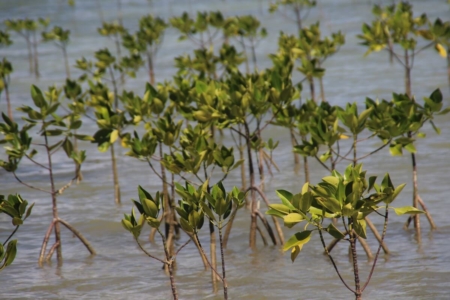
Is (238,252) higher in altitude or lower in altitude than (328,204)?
lower

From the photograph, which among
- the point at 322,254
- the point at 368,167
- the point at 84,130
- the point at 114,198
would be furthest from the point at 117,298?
the point at 84,130

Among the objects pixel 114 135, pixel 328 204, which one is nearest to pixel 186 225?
pixel 328 204

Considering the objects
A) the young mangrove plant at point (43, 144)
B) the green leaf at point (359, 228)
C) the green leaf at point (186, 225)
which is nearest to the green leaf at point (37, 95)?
the young mangrove plant at point (43, 144)

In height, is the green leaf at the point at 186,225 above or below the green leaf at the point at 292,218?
below

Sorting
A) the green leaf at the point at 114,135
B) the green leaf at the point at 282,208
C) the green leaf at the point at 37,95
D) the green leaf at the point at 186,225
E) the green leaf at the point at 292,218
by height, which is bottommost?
the green leaf at the point at 186,225

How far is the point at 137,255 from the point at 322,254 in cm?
121

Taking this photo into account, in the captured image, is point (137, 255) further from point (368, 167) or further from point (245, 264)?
point (368, 167)

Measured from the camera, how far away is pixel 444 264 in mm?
4582

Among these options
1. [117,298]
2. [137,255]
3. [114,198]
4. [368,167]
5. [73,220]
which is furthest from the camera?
[368,167]

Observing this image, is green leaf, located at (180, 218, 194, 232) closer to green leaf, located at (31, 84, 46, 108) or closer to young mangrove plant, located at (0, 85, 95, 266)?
young mangrove plant, located at (0, 85, 95, 266)

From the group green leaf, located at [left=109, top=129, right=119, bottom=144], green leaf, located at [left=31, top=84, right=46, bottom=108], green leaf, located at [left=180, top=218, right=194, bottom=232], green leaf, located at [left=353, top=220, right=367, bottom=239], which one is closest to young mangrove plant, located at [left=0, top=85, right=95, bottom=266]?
green leaf, located at [left=31, top=84, right=46, bottom=108]

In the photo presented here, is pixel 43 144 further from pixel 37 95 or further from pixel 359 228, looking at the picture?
pixel 359 228

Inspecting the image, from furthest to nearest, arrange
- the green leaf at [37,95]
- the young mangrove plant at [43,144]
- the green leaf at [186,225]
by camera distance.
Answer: the green leaf at [37,95] → the young mangrove plant at [43,144] → the green leaf at [186,225]

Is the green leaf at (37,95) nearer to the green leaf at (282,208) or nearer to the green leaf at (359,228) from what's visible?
the green leaf at (282,208)
